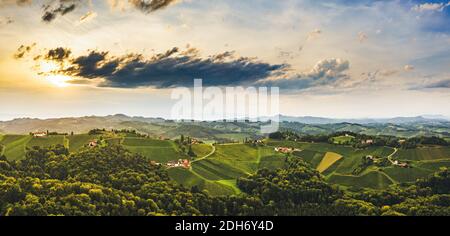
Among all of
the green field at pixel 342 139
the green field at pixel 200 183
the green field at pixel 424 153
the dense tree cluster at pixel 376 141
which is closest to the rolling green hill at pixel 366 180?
the green field at pixel 424 153

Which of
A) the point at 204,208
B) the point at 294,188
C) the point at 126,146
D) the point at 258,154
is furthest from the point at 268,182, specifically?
the point at 126,146

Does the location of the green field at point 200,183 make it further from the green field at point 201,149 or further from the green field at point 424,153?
the green field at point 424,153

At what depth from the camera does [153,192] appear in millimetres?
43781

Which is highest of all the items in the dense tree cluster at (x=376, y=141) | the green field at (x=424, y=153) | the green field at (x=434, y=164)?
the dense tree cluster at (x=376, y=141)

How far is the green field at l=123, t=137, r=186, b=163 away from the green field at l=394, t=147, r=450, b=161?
3665cm

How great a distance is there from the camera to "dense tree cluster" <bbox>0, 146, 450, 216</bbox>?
118ft

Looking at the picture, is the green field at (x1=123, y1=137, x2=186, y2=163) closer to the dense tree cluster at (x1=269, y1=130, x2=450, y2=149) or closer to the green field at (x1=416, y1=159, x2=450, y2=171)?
the dense tree cluster at (x1=269, y1=130, x2=450, y2=149)

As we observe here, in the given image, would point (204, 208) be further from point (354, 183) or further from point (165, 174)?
point (354, 183)

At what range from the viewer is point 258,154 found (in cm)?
7275

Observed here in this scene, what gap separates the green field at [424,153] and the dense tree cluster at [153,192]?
35.2 ft

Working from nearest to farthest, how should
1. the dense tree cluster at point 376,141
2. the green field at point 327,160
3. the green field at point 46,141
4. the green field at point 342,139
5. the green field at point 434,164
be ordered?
the green field at point 434,164, the green field at point 46,141, the green field at point 327,160, the dense tree cluster at point 376,141, the green field at point 342,139

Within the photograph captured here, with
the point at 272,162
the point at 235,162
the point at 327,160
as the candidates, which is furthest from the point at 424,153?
the point at 235,162

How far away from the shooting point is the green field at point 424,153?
2539 inches

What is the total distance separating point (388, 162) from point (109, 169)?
42674 mm
